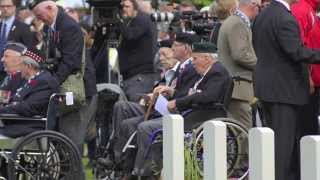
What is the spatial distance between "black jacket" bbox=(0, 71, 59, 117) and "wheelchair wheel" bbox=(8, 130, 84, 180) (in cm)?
43

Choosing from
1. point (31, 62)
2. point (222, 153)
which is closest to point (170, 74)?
point (31, 62)

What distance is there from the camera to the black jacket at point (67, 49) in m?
10.6

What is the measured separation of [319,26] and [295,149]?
108 cm

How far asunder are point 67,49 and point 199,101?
1930 mm

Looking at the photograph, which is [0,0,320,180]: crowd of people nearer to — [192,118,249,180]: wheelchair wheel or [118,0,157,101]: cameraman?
[118,0,157,101]: cameraman

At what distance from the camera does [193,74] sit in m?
9.90

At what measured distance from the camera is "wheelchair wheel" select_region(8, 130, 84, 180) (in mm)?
9562

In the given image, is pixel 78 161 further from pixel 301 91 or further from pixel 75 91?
pixel 301 91

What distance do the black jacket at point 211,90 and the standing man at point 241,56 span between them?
0.70 m

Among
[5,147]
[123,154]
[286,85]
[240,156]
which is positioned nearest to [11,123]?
[5,147]

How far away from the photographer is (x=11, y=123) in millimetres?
10016

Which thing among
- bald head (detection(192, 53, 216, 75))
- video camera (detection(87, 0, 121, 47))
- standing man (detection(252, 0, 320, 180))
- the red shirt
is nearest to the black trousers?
standing man (detection(252, 0, 320, 180))

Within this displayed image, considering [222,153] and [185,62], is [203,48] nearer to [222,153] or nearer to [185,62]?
[185,62]

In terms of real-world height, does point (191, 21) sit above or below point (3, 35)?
below
